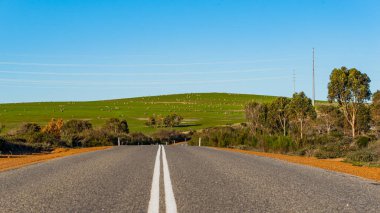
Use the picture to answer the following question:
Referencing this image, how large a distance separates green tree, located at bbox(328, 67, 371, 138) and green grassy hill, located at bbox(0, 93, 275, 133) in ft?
214

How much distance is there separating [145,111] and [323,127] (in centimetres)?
8764

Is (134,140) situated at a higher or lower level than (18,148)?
lower

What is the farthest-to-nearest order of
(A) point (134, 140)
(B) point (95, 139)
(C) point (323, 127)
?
1. (C) point (323, 127)
2. (A) point (134, 140)
3. (B) point (95, 139)

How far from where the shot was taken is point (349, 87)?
164 ft

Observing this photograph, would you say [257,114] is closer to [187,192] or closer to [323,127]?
[323,127]

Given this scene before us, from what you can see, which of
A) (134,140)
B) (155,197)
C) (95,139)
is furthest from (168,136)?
(155,197)

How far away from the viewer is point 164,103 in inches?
7116

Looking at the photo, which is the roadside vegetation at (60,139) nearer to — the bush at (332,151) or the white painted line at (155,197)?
the bush at (332,151)

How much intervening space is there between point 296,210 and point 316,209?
1.03 feet

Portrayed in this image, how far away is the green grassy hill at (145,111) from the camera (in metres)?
123

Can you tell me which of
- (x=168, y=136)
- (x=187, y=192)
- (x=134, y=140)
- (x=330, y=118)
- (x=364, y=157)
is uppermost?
(x=187, y=192)

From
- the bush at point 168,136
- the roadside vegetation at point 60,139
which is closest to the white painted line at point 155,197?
the roadside vegetation at point 60,139

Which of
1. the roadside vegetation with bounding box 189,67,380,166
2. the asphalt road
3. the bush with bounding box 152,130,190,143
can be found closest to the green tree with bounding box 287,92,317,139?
the roadside vegetation with bounding box 189,67,380,166

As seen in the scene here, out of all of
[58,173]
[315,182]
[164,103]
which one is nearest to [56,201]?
[58,173]
